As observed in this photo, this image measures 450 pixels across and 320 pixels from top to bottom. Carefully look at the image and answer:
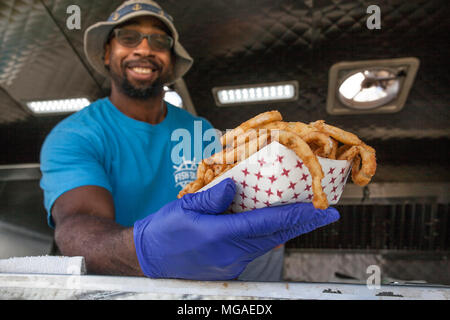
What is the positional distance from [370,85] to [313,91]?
18.1 inches

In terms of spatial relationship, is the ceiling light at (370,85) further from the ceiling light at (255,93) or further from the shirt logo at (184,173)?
the shirt logo at (184,173)

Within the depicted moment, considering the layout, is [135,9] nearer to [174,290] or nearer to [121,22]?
[121,22]

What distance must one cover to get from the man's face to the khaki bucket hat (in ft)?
0.24

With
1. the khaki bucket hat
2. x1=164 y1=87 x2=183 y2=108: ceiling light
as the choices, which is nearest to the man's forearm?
the khaki bucket hat

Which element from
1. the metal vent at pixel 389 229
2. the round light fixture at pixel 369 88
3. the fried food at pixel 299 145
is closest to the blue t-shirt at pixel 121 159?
the fried food at pixel 299 145

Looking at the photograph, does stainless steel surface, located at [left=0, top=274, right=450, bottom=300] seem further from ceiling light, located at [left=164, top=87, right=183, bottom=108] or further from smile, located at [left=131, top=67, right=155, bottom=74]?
ceiling light, located at [left=164, top=87, right=183, bottom=108]

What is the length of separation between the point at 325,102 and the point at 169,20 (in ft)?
4.89

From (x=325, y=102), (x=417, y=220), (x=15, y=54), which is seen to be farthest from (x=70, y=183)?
(x=417, y=220)

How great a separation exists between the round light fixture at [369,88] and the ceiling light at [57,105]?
7.82 ft

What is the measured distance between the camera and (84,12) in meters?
2.52

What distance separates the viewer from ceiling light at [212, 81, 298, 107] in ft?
9.57

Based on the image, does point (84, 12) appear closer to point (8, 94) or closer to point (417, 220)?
point (8, 94)

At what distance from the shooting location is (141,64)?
2441mm
